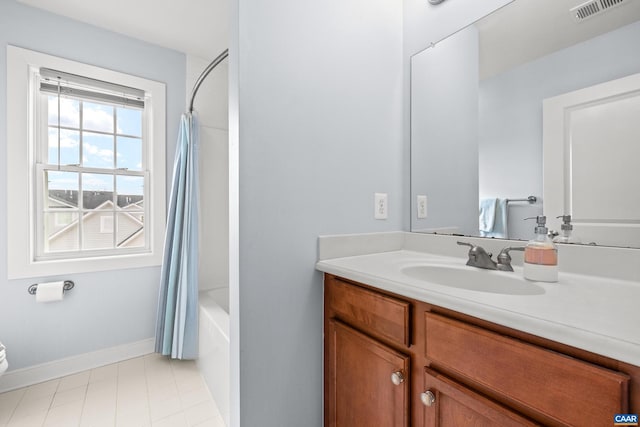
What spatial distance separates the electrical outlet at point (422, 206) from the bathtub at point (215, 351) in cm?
119

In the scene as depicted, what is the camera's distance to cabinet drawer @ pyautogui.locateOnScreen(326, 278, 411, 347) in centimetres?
84

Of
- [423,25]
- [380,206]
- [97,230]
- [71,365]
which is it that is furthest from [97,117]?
[423,25]

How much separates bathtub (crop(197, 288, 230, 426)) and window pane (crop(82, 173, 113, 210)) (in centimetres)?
106

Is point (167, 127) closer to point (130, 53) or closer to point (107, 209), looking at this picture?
point (130, 53)

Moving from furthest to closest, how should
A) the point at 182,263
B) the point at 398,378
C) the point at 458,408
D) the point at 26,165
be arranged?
the point at 182,263
the point at 26,165
the point at 398,378
the point at 458,408

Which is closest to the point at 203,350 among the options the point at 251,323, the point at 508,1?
→ the point at 251,323

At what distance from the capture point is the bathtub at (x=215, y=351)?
146cm

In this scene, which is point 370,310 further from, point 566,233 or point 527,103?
point 527,103

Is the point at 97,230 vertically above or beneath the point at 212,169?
beneath

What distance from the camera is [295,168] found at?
112 cm

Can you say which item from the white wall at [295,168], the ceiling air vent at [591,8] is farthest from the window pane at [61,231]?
the ceiling air vent at [591,8]

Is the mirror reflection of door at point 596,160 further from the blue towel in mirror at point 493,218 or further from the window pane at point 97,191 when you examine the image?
the window pane at point 97,191

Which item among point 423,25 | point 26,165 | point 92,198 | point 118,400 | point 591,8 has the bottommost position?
point 118,400

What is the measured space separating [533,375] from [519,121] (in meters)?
0.97
